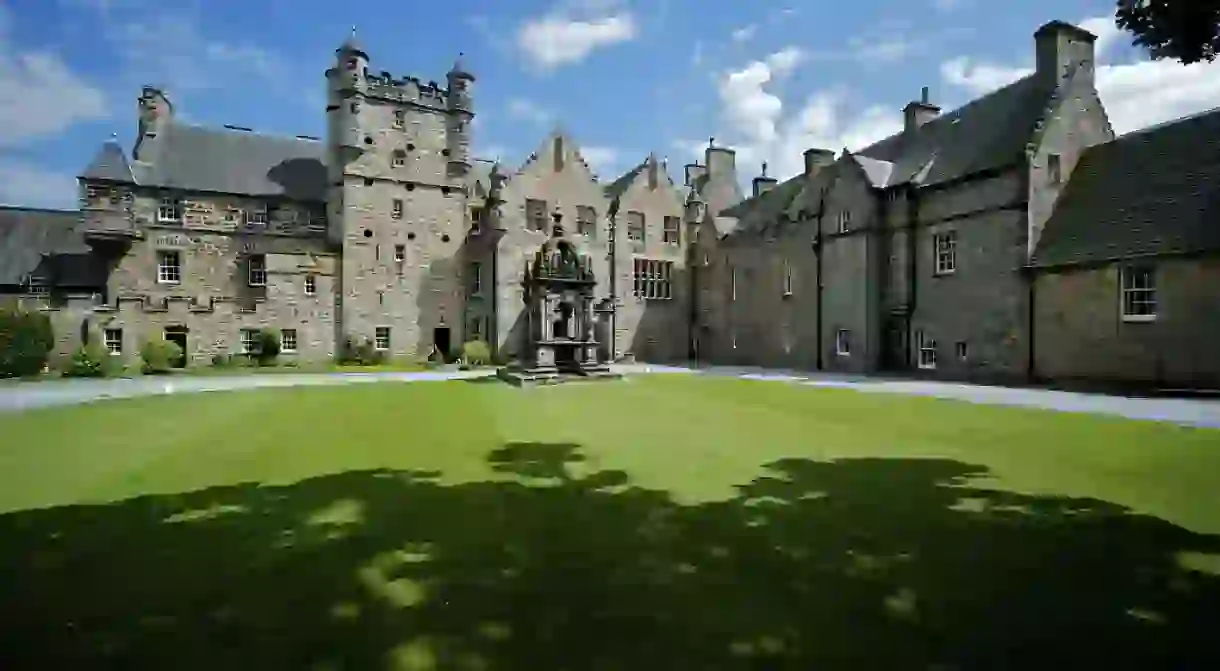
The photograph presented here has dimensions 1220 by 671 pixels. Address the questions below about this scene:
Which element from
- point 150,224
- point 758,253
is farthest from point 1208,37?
point 150,224

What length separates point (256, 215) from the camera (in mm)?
37688

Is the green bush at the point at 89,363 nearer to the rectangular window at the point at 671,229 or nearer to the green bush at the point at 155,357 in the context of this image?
the green bush at the point at 155,357

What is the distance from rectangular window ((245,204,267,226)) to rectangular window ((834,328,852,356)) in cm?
3296

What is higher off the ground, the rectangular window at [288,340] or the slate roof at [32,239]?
the slate roof at [32,239]

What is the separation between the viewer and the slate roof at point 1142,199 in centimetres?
1988

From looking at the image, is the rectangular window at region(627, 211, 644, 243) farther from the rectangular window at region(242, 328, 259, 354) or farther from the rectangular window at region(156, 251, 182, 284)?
the rectangular window at region(156, 251, 182, 284)

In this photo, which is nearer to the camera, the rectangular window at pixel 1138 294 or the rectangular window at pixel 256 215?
the rectangular window at pixel 1138 294

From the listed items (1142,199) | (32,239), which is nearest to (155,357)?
(32,239)

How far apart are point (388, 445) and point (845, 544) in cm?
765

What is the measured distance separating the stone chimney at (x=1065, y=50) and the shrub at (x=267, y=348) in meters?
38.2

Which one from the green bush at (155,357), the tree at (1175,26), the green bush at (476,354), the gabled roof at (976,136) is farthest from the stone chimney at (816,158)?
the green bush at (155,357)

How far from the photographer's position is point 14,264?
35.2m

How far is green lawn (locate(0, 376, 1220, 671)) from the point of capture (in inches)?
152

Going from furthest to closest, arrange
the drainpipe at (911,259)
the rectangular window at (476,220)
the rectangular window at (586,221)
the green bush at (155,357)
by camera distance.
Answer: the rectangular window at (476,220) < the rectangular window at (586,221) < the green bush at (155,357) < the drainpipe at (911,259)
